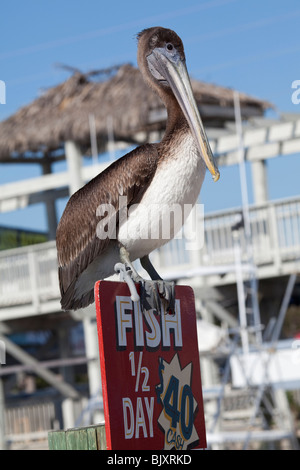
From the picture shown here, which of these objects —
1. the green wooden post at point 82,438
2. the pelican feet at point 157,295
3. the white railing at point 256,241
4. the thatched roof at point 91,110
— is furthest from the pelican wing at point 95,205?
the thatched roof at point 91,110

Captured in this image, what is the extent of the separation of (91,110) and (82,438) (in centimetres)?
1317

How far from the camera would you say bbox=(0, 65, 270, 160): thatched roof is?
15781 mm

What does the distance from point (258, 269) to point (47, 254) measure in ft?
12.3

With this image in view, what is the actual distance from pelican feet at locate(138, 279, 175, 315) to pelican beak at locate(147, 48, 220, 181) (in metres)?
0.62

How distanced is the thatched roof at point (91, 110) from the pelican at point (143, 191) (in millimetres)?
11313

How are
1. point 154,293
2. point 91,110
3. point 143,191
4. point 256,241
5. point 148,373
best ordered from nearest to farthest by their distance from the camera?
point 148,373, point 154,293, point 143,191, point 256,241, point 91,110

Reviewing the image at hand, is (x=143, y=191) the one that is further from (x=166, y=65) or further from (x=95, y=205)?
(x=166, y=65)

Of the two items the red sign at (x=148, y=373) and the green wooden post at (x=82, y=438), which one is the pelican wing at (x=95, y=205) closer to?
the red sign at (x=148, y=373)

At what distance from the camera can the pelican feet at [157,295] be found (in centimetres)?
358

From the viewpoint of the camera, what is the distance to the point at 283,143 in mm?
14625

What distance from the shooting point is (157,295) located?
3646 millimetres

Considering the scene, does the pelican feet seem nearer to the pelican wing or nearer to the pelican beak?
the pelican wing

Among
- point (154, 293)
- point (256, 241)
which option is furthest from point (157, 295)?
point (256, 241)
